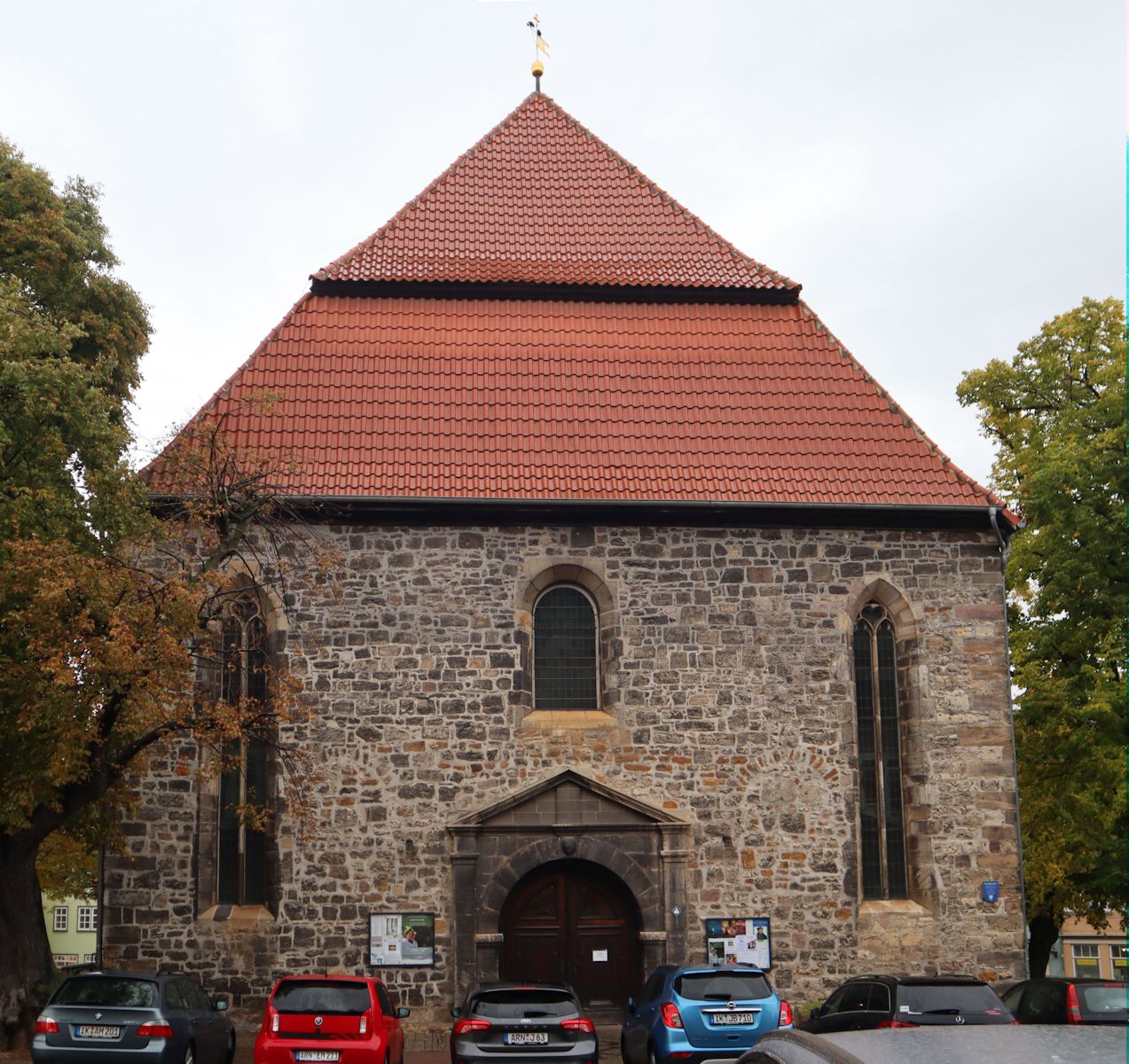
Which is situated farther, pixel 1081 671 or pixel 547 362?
pixel 1081 671

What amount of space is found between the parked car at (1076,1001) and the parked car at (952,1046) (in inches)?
403

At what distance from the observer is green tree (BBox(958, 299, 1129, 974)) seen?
22.6 metres

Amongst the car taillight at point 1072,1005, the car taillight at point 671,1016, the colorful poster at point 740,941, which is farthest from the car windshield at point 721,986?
the colorful poster at point 740,941

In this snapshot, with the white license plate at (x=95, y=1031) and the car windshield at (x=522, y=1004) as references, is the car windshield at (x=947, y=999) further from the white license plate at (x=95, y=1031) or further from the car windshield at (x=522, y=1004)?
the white license plate at (x=95, y=1031)

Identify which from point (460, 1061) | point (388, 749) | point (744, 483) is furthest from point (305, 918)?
point (744, 483)

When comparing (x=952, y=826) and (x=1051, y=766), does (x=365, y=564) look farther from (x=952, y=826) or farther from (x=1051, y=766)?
(x=1051, y=766)

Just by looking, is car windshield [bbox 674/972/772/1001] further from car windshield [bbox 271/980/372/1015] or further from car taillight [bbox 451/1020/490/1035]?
car windshield [bbox 271/980/372/1015]

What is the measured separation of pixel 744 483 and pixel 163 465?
813 cm

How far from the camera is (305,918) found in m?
18.3

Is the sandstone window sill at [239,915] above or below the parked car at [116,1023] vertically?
above

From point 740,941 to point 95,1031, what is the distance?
8.63 meters

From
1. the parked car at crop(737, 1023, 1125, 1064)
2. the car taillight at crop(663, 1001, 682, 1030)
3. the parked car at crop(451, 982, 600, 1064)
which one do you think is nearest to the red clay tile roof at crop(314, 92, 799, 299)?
the car taillight at crop(663, 1001, 682, 1030)

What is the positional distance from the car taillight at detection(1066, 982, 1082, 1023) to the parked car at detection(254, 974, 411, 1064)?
21.3ft

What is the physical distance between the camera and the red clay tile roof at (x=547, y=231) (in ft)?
73.6
